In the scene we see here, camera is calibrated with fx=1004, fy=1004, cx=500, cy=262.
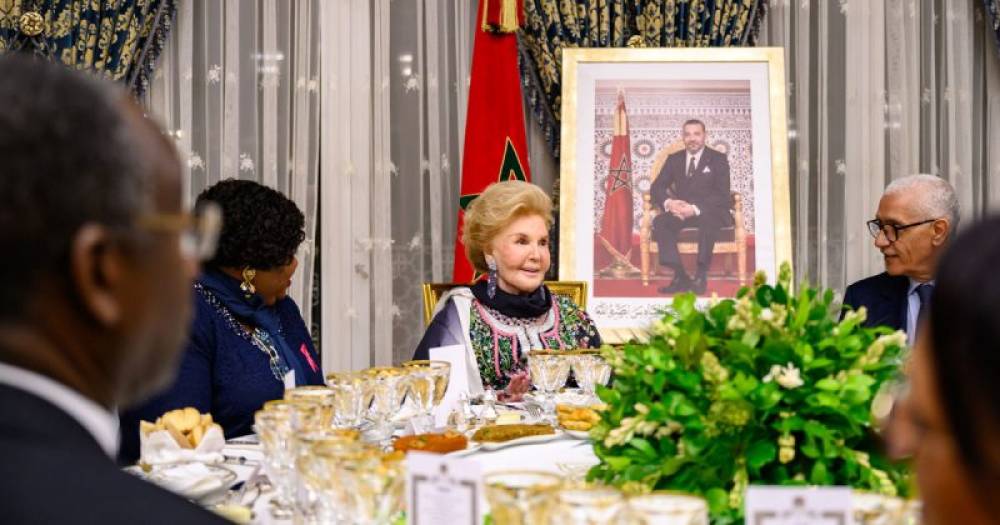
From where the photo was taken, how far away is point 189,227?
96cm

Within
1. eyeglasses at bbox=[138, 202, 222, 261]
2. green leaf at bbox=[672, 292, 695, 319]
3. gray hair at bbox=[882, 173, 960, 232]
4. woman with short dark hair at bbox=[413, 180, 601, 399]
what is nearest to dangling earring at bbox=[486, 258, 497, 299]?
woman with short dark hair at bbox=[413, 180, 601, 399]

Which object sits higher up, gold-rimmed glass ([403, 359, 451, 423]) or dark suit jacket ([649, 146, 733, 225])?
dark suit jacket ([649, 146, 733, 225])

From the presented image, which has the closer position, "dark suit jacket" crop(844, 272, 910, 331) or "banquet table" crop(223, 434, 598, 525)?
"banquet table" crop(223, 434, 598, 525)

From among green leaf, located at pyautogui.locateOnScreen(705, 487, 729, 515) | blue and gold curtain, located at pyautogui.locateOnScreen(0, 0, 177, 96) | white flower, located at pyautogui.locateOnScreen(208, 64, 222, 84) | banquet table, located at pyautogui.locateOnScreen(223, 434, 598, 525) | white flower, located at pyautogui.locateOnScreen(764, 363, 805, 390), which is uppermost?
blue and gold curtain, located at pyautogui.locateOnScreen(0, 0, 177, 96)

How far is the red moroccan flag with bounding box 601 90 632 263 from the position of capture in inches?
184

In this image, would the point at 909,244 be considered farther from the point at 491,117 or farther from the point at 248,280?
the point at 248,280

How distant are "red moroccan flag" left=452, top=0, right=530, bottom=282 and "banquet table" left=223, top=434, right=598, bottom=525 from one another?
2.48 meters

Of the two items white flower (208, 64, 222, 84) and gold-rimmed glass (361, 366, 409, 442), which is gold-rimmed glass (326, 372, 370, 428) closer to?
gold-rimmed glass (361, 366, 409, 442)

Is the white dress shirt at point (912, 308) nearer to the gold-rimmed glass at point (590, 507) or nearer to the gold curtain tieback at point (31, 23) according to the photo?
the gold-rimmed glass at point (590, 507)

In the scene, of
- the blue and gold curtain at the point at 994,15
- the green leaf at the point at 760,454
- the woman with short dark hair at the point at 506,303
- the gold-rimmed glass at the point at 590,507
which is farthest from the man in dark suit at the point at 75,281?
the blue and gold curtain at the point at 994,15

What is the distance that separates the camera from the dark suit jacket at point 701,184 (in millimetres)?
4688

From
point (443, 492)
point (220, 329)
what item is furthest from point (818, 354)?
point (220, 329)

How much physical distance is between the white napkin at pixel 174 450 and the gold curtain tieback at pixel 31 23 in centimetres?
311

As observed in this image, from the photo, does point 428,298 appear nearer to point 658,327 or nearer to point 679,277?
point 679,277
